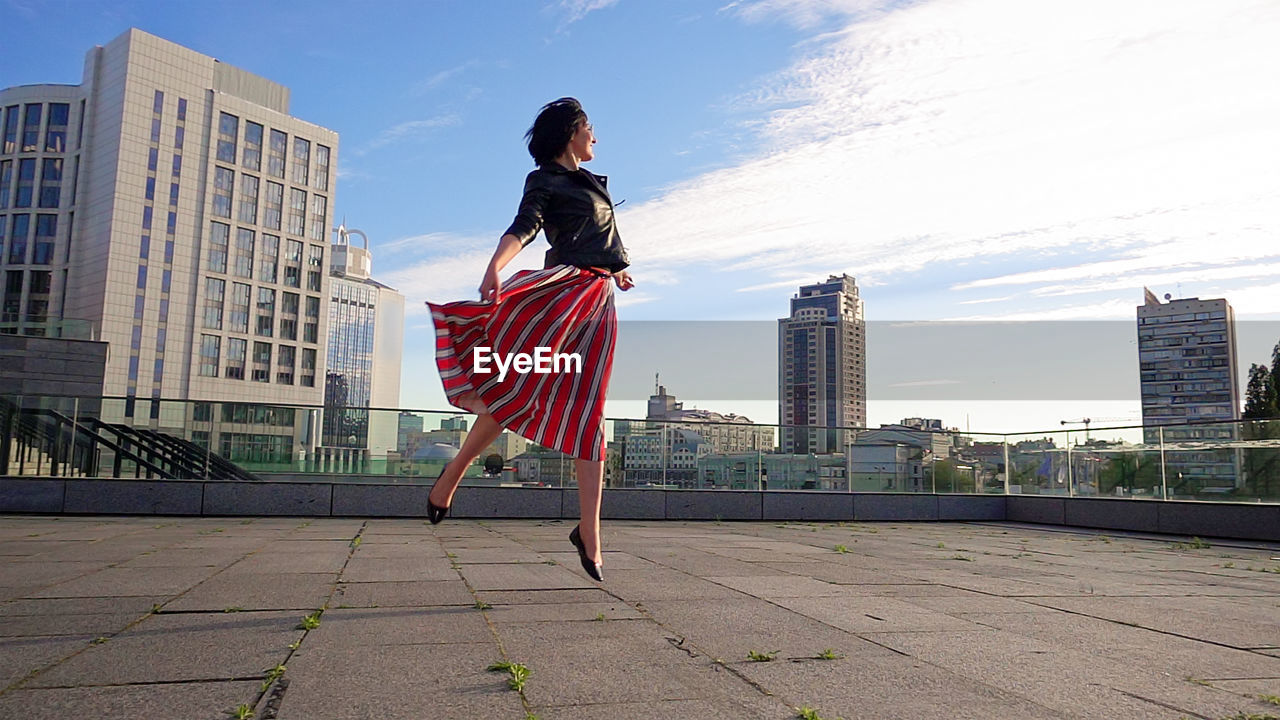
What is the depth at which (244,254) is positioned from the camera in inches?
2889

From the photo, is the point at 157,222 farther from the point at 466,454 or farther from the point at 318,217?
the point at 466,454

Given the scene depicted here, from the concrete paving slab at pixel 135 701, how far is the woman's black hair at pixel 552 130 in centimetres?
235

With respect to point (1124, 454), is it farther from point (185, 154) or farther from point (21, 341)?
point (185, 154)

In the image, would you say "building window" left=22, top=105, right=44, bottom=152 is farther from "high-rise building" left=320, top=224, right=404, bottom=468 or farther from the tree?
the tree

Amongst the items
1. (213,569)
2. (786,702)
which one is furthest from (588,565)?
(213,569)

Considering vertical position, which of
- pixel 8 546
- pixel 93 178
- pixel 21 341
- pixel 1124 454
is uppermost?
pixel 93 178

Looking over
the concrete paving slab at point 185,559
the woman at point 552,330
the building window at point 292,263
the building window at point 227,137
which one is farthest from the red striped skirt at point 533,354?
Answer: the building window at point 292,263

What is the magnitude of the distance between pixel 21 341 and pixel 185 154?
5122cm

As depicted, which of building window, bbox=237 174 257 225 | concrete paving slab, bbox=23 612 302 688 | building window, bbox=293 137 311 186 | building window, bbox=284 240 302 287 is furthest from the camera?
building window, bbox=293 137 311 186

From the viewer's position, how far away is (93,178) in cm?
6838

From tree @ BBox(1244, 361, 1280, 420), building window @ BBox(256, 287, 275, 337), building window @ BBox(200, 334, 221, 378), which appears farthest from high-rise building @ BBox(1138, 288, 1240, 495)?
building window @ BBox(200, 334, 221, 378)

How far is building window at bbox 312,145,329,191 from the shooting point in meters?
78.8

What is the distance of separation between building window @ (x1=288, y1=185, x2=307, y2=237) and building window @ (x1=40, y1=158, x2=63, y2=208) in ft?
55.0

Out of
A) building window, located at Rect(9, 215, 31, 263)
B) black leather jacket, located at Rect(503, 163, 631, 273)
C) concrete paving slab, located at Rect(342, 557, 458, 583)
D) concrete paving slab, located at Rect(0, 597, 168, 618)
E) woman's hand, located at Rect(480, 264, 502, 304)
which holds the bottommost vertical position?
concrete paving slab, located at Rect(342, 557, 458, 583)
